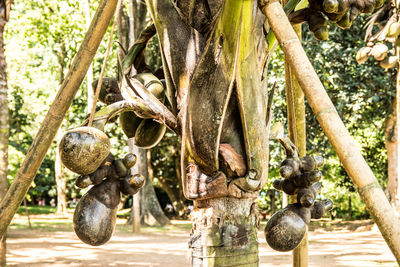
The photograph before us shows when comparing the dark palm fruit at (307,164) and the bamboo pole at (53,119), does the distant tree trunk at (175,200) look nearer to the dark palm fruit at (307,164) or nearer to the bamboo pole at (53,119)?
the bamboo pole at (53,119)

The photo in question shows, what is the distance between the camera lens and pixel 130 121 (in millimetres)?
2660

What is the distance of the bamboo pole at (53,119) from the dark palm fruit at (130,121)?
0.31 m

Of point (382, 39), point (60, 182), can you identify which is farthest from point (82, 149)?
point (60, 182)

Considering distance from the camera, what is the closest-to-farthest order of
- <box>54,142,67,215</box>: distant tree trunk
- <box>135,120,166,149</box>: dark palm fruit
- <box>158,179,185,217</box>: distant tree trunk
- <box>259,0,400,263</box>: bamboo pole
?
<box>259,0,400,263</box>: bamboo pole → <box>135,120,166,149</box>: dark palm fruit → <box>54,142,67,215</box>: distant tree trunk → <box>158,179,185,217</box>: distant tree trunk

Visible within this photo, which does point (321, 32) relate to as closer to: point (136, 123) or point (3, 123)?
point (136, 123)

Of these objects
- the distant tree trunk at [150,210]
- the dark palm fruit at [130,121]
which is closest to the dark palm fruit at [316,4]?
the dark palm fruit at [130,121]

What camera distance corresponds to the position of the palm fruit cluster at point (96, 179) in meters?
1.95

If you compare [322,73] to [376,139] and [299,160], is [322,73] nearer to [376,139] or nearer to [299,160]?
[376,139]

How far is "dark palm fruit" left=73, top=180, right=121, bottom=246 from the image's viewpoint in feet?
6.98

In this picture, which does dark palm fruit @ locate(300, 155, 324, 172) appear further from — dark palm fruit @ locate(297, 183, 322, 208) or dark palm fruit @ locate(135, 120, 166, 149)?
dark palm fruit @ locate(135, 120, 166, 149)

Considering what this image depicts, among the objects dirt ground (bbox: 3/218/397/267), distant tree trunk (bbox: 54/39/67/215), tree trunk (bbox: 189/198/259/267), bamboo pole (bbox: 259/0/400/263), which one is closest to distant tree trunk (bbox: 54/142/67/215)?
distant tree trunk (bbox: 54/39/67/215)

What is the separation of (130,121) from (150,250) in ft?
31.2

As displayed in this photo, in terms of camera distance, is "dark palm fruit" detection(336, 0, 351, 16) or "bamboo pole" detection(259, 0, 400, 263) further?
"dark palm fruit" detection(336, 0, 351, 16)

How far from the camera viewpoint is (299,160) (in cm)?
234
